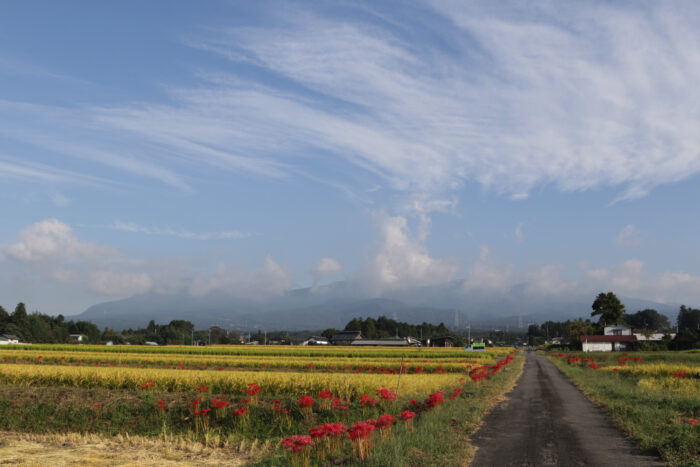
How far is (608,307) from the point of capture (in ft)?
415

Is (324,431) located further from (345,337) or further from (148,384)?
(345,337)

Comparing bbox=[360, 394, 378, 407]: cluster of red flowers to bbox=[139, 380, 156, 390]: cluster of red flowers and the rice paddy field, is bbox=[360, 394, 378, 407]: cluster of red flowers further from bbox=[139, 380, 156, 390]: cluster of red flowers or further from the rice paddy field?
bbox=[139, 380, 156, 390]: cluster of red flowers

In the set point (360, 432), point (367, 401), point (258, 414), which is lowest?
point (258, 414)

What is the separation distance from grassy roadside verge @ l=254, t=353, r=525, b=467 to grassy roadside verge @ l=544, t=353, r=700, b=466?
4.32 meters

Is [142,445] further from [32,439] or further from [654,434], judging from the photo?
[654,434]

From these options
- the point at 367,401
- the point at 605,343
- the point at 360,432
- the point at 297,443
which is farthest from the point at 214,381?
the point at 605,343

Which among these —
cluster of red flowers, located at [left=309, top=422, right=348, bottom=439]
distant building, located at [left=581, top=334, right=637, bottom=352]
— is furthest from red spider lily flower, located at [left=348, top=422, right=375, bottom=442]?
distant building, located at [left=581, top=334, right=637, bottom=352]

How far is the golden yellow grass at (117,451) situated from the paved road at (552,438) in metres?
6.25

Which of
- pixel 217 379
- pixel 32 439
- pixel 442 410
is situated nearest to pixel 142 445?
pixel 32 439

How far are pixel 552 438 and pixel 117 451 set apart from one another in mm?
11725

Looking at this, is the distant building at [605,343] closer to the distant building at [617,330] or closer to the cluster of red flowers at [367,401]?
the distant building at [617,330]

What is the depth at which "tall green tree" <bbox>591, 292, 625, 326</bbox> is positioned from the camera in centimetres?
12662

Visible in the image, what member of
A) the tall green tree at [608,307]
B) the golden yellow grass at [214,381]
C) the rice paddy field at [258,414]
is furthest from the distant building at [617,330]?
the golden yellow grass at [214,381]

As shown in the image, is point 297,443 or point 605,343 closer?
point 297,443
